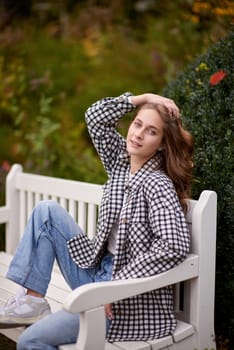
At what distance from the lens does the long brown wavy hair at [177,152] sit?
2.84 m

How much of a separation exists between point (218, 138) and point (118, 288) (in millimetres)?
1152

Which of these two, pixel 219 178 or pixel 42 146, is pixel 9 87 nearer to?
pixel 42 146

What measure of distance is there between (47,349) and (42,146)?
3.44 metres

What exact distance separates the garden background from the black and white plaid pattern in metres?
0.45

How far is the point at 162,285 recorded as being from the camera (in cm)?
263

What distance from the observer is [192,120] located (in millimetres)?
3359

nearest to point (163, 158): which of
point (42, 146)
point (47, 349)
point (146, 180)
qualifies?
point (146, 180)

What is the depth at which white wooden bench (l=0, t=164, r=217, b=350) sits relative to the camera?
2.43 m

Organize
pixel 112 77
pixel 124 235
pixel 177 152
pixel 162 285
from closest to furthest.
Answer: pixel 162 285 → pixel 124 235 → pixel 177 152 → pixel 112 77

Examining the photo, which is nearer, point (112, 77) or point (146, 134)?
point (146, 134)

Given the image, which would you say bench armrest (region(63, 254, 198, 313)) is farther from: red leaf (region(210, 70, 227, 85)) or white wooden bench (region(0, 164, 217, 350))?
red leaf (region(210, 70, 227, 85))

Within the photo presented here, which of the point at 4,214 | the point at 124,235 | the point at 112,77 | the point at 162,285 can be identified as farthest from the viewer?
the point at 112,77

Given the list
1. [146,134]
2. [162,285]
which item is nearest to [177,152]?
[146,134]

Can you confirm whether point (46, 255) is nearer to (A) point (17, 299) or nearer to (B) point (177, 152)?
(A) point (17, 299)
